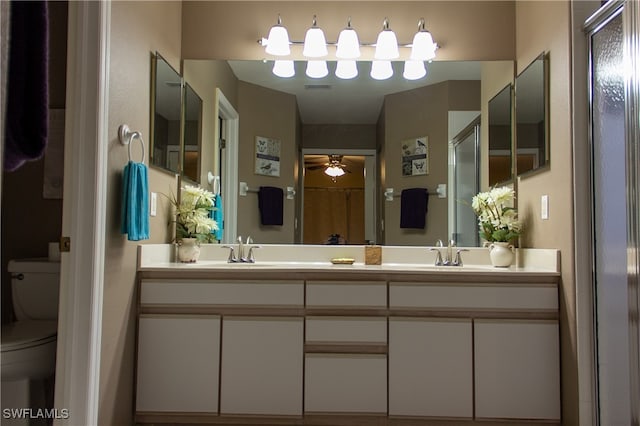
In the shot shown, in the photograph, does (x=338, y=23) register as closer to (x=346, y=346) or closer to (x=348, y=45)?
(x=348, y=45)

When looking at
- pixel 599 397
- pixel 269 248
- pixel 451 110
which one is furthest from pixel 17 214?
pixel 599 397

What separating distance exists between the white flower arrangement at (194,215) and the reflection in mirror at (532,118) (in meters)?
1.83

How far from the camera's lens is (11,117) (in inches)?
35.5

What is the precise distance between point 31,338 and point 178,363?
621 mm

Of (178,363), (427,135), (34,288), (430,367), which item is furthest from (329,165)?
(34,288)

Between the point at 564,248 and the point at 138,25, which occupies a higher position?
the point at 138,25

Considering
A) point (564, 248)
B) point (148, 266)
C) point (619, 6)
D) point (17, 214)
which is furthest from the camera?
point (17, 214)

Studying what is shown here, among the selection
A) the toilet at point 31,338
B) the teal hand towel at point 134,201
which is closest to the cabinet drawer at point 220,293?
the teal hand towel at point 134,201

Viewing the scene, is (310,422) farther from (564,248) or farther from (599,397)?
(564,248)

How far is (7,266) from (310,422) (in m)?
1.70

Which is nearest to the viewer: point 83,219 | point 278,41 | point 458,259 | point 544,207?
point 83,219

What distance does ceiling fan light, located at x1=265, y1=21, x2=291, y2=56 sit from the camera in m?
2.56

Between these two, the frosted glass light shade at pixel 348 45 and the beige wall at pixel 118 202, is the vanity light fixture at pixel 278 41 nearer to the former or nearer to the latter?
the frosted glass light shade at pixel 348 45

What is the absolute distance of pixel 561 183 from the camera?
6.31 ft
